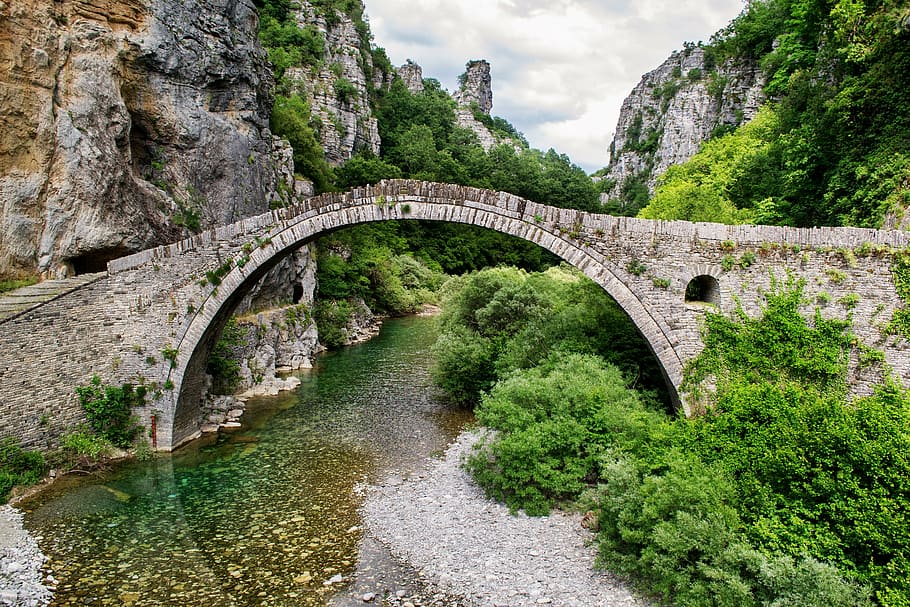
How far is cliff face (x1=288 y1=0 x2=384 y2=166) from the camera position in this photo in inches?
1687

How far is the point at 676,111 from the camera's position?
45.4 meters

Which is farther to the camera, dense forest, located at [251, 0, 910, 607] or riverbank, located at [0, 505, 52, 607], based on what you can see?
riverbank, located at [0, 505, 52, 607]

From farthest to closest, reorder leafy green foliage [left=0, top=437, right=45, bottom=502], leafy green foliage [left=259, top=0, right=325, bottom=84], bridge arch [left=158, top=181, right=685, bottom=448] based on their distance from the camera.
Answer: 1. leafy green foliage [left=259, top=0, right=325, bottom=84]
2. bridge arch [left=158, top=181, right=685, bottom=448]
3. leafy green foliage [left=0, top=437, right=45, bottom=502]

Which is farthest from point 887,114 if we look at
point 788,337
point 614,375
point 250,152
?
point 250,152

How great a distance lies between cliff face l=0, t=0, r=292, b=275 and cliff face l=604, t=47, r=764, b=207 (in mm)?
32449

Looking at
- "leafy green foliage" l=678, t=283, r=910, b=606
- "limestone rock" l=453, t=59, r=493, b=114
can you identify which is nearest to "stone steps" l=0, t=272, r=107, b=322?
"leafy green foliage" l=678, t=283, r=910, b=606

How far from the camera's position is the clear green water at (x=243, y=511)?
7.48m

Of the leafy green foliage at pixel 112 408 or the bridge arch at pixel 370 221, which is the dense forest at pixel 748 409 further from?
the leafy green foliage at pixel 112 408

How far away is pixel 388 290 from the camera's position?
115 feet

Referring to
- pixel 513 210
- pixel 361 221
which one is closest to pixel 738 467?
pixel 513 210

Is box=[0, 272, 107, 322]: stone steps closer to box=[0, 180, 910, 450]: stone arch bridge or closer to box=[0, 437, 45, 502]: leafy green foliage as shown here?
box=[0, 180, 910, 450]: stone arch bridge

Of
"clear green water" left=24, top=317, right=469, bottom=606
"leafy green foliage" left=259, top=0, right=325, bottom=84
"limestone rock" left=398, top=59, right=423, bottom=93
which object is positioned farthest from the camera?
"limestone rock" left=398, top=59, right=423, bottom=93

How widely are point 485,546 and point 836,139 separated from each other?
15.3 meters

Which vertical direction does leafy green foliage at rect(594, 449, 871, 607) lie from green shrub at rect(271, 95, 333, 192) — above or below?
below
